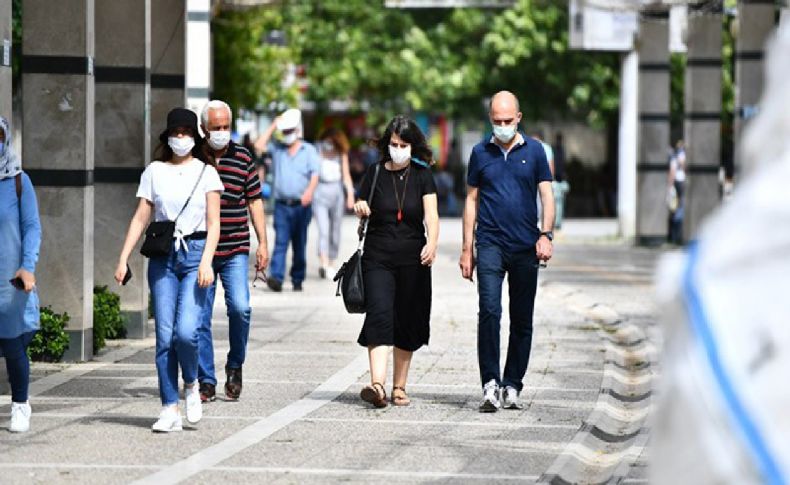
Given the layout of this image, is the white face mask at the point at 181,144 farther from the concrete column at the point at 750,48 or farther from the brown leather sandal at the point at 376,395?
the concrete column at the point at 750,48

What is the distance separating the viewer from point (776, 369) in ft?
13.7

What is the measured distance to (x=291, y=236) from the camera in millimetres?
22594

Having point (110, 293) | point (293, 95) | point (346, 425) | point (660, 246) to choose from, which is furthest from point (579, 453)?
point (293, 95)

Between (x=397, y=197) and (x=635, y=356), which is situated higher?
(x=397, y=197)

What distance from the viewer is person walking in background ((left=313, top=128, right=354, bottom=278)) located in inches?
953

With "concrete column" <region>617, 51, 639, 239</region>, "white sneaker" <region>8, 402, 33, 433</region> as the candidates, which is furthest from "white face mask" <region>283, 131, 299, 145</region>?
"concrete column" <region>617, 51, 639, 239</region>

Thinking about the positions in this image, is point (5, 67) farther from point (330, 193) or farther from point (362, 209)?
point (330, 193)

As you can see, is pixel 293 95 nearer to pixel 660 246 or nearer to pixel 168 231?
pixel 660 246

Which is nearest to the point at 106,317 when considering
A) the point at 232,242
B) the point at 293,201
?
the point at 232,242

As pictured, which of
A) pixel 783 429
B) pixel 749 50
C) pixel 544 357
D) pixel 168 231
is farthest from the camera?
pixel 749 50

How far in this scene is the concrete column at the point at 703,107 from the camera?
33.4 meters

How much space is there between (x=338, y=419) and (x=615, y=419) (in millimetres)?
1671

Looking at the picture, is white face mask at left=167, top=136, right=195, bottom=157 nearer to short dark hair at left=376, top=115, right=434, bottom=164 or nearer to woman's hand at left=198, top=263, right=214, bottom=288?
woman's hand at left=198, top=263, right=214, bottom=288

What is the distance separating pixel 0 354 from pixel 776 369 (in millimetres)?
8666
